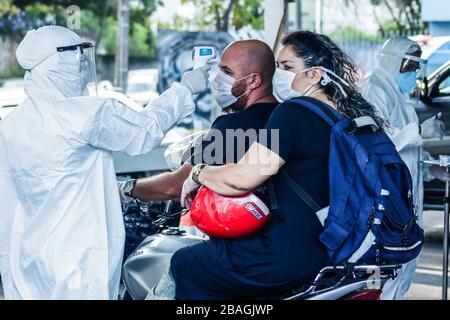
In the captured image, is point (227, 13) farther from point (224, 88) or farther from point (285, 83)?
point (285, 83)

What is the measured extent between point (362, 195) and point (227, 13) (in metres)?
19.5

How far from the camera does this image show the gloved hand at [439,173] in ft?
19.4

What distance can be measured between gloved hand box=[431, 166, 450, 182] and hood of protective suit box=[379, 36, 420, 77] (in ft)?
2.38

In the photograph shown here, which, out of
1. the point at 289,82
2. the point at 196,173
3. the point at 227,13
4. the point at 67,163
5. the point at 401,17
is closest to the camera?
the point at 196,173

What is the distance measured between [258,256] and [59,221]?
1.02m

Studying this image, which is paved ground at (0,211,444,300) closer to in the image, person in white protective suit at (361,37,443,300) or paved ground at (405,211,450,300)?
paved ground at (405,211,450,300)

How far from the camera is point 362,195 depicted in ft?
11.4

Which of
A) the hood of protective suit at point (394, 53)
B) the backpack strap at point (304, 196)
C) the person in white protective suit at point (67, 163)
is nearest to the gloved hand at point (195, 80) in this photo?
the person in white protective suit at point (67, 163)

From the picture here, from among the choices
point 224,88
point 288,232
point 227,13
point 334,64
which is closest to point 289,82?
point 334,64

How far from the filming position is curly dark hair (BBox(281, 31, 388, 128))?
3.69m

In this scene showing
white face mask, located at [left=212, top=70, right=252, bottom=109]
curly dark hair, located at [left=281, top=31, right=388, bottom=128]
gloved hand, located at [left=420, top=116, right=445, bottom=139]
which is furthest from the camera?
gloved hand, located at [left=420, top=116, right=445, bottom=139]

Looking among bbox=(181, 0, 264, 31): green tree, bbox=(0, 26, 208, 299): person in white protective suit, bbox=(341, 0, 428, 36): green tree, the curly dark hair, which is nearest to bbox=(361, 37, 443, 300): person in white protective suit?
the curly dark hair

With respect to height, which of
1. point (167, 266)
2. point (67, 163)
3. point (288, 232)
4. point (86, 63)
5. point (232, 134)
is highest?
point (86, 63)
